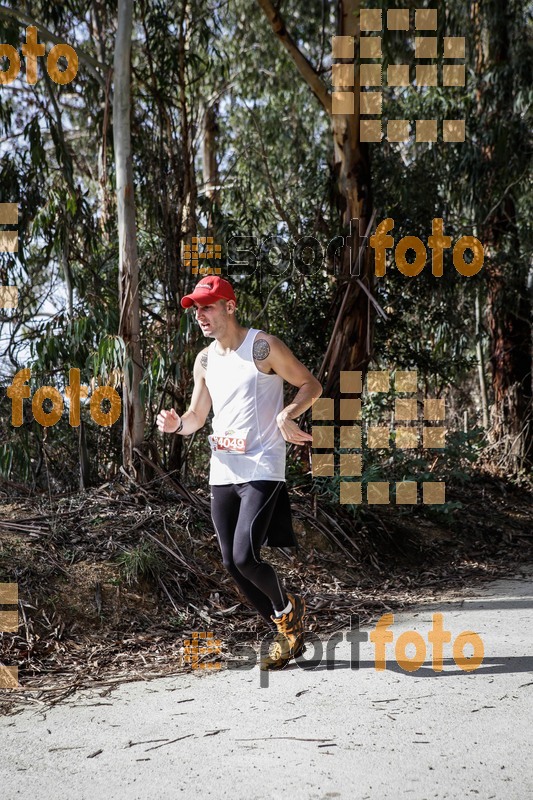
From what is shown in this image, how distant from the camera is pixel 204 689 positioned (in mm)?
4289

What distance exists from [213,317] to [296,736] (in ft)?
6.95

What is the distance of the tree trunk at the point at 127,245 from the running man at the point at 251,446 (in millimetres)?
2681

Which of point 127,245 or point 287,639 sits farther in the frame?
point 127,245

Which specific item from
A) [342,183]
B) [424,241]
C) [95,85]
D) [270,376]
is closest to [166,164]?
[95,85]

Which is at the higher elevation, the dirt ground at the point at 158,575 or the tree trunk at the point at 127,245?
the tree trunk at the point at 127,245

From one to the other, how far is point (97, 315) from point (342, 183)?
3.02 meters

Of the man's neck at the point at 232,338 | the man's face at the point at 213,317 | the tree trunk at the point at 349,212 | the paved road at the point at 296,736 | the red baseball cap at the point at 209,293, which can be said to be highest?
the tree trunk at the point at 349,212

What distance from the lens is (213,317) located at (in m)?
4.59

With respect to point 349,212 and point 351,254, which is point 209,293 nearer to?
point 351,254

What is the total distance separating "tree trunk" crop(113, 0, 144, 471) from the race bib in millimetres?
2815

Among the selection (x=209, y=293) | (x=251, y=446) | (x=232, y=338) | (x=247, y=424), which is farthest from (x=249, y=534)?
(x=209, y=293)

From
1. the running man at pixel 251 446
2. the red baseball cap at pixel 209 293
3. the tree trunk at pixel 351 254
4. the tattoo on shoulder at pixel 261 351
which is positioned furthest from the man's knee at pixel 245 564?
the tree trunk at pixel 351 254

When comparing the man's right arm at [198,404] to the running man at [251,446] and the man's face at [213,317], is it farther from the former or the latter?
the man's face at [213,317]

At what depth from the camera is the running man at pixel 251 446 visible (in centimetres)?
451
